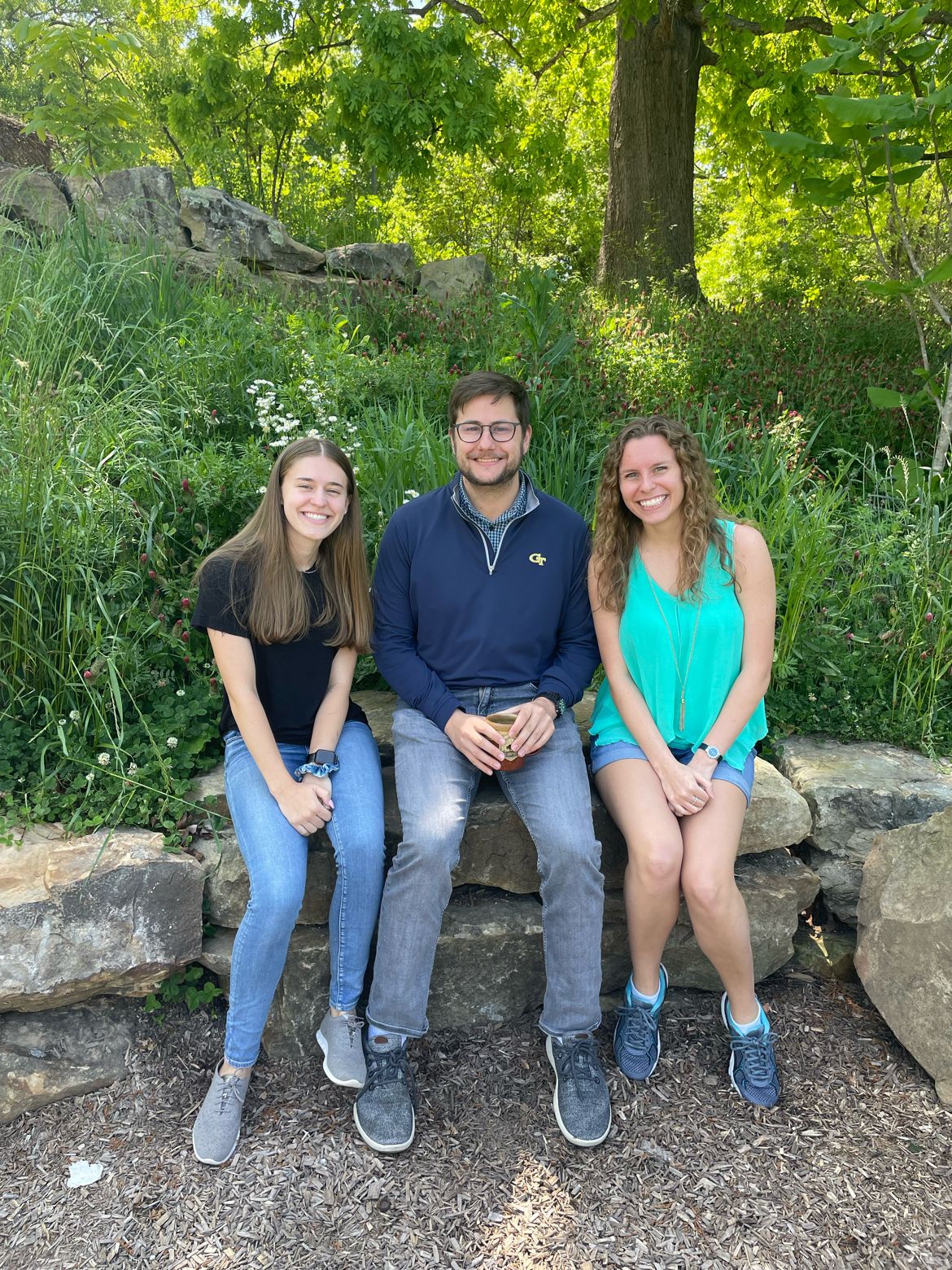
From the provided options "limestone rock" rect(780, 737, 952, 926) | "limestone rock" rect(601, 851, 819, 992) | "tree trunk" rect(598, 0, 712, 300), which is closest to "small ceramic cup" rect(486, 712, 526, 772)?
"limestone rock" rect(601, 851, 819, 992)

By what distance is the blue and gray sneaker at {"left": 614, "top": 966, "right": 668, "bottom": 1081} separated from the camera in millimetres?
2668

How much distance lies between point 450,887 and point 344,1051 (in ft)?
1.88

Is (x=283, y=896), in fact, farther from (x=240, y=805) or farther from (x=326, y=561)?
(x=326, y=561)

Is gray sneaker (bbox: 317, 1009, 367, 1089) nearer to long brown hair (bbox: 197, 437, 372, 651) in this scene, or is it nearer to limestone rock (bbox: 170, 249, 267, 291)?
long brown hair (bbox: 197, 437, 372, 651)

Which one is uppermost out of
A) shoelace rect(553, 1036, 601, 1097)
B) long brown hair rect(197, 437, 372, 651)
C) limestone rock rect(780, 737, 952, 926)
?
long brown hair rect(197, 437, 372, 651)

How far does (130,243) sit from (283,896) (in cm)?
496

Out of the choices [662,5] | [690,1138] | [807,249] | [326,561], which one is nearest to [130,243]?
[326,561]

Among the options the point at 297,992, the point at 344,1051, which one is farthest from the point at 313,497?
the point at 344,1051

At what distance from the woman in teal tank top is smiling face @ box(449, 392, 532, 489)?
30 centimetres

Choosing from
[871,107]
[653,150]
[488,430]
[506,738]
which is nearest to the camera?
[506,738]

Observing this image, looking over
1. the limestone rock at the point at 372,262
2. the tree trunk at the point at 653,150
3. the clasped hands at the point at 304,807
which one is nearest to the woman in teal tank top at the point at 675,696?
the clasped hands at the point at 304,807

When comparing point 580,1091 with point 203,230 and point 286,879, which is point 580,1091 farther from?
point 203,230

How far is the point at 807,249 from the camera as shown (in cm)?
1165

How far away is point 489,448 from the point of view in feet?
9.30
